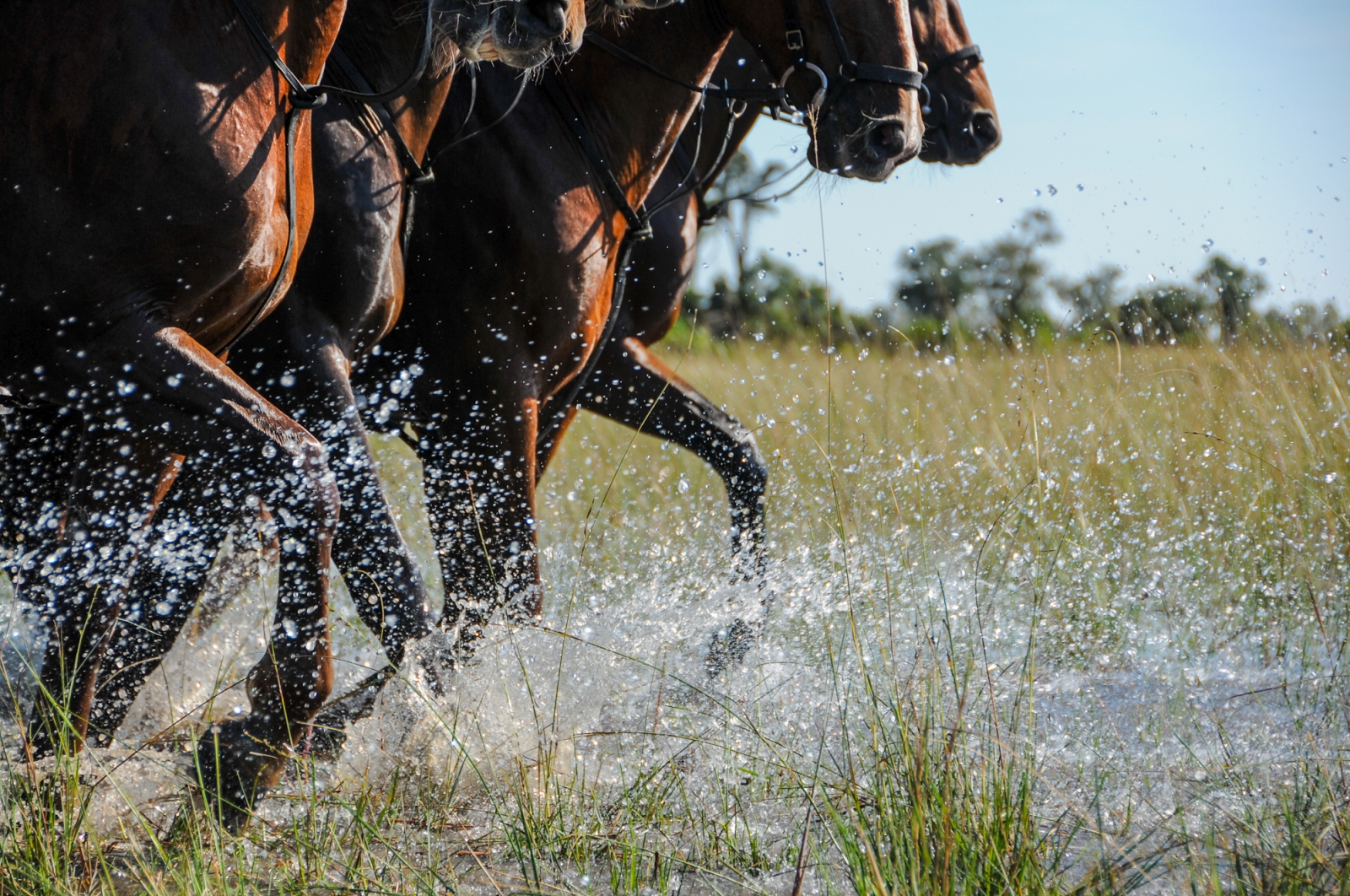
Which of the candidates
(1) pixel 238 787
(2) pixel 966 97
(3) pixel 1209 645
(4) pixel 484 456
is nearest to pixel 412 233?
(4) pixel 484 456

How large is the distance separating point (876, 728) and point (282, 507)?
4.05 feet

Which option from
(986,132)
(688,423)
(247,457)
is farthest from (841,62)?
(247,457)

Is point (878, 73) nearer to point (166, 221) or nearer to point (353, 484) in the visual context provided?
point (353, 484)

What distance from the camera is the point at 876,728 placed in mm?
2285

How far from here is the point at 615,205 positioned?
11.2 feet

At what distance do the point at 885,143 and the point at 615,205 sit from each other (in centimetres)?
80

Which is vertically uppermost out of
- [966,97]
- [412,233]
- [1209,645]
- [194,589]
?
[966,97]

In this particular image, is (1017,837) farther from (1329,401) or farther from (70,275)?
(1329,401)

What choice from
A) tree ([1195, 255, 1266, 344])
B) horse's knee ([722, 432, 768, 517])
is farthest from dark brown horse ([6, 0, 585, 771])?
tree ([1195, 255, 1266, 344])

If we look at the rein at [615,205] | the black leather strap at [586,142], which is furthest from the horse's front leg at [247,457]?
the black leather strap at [586,142]

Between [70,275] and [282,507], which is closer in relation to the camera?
[70,275]

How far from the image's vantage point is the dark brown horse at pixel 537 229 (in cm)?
326

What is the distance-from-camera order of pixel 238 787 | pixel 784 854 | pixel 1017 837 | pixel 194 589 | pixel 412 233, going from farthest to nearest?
pixel 412 233 < pixel 194 589 < pixel 238 787 < pixel 784 854 < pixel 1017 837

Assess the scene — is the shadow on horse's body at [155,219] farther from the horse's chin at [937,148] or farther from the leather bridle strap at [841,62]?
the horse's chin at [937,148]
